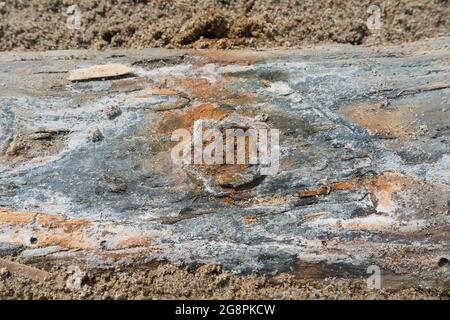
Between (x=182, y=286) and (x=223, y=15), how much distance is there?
1.49 meters

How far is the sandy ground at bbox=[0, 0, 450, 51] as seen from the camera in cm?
293

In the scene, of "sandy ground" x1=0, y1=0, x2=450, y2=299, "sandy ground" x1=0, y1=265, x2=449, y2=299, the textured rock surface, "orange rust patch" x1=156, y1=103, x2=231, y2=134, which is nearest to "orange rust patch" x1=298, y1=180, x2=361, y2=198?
the textured rock surface

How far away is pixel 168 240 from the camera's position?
77.0 inches

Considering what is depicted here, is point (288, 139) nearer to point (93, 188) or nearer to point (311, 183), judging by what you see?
point (311, 183)

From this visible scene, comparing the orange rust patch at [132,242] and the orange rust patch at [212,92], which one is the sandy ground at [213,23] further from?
the orange rust patch at [132,242]

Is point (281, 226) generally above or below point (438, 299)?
above

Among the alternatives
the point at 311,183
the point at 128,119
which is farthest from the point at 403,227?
the point at 128,119

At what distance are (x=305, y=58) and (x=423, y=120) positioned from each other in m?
0.57

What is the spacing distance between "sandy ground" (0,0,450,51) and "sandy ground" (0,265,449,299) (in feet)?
4.37

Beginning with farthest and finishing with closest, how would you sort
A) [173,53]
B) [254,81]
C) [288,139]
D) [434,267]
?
[173,53]
[254,81]
[288,139]
[434,267]

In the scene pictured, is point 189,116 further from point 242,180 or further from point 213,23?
point 213,23

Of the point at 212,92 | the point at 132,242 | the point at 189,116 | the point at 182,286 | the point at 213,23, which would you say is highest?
the point at 213,23

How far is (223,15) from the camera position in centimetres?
285

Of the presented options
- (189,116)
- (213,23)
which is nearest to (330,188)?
(189,116)
